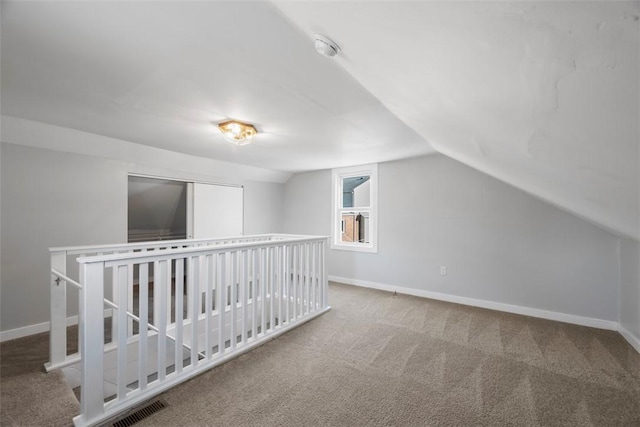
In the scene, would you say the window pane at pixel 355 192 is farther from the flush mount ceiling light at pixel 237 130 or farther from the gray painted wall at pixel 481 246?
the flush mount ceiling light at pixel 237 130

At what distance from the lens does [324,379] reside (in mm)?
1986

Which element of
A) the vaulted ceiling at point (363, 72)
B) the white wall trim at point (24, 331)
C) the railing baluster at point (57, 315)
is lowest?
the white wall trim at point (24, 331)

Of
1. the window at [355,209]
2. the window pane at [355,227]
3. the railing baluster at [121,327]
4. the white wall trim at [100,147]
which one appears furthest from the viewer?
the window pane at [355,227]

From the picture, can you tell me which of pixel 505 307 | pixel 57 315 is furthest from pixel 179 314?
pixel 505 307

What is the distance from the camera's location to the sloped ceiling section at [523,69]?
1.70ft

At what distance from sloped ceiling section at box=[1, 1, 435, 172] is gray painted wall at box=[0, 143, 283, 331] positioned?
59cm

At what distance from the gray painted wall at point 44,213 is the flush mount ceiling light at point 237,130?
184 cm

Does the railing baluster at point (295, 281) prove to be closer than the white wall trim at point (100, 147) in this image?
No

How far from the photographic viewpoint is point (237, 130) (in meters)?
2.55

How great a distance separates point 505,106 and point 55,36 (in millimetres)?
2087

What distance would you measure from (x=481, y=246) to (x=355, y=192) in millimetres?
2419

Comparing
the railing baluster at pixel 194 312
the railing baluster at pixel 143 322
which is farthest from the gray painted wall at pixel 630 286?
the railing baluster at pixel 143 322

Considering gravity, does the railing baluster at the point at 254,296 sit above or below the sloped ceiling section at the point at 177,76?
below

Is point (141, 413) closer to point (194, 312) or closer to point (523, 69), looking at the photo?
point (194, 312)
